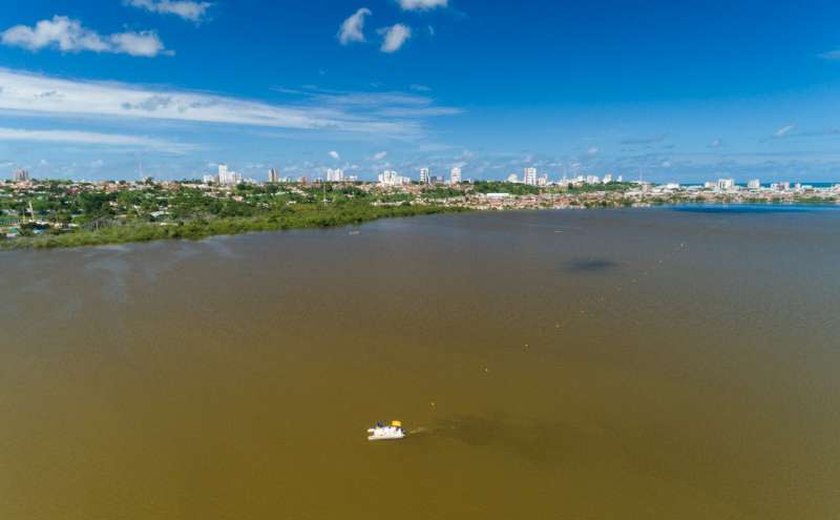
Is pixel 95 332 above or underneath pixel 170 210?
underneath

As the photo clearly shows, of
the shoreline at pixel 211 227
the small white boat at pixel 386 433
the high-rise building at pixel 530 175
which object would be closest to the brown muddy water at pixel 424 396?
the small white boat at pixel 386 433

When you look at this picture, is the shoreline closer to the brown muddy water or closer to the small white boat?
the brown muddy water

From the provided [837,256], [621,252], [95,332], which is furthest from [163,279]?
[837,256]

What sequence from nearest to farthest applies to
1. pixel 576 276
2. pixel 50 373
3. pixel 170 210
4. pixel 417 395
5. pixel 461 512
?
pixel 461 512 → pixel 417 395 → pixel 50 373 → pixel 576 276 → pixel 170 210

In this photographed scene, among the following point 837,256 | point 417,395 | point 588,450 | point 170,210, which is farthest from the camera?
point 170,210

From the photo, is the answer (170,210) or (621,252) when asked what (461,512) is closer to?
(621,252)

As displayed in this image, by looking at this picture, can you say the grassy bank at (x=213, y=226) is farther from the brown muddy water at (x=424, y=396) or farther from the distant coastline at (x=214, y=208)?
the brown muddy water at (x=424, y=396)
